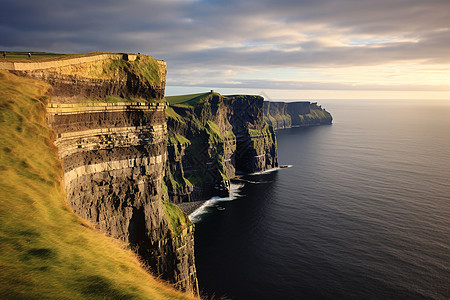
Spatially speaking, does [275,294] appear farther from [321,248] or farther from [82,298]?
[82,298]

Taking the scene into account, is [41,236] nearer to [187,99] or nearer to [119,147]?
[119,147]

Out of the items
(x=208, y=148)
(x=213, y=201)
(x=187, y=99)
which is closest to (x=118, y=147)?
(x=213, y=201)

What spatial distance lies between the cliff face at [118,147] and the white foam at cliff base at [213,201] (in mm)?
51359

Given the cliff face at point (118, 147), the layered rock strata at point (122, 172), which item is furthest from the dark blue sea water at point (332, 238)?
the cliff face at point (118, 147)

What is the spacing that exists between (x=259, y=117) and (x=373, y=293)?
127926mm

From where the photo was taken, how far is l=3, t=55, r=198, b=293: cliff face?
2867 centimetres

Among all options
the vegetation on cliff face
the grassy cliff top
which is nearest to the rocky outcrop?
the vegetation on cliff face

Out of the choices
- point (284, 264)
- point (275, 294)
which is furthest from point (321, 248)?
point (275, 294)

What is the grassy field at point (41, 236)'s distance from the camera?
11.6 meters

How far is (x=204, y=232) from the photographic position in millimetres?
82312

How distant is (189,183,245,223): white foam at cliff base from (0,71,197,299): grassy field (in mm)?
72385

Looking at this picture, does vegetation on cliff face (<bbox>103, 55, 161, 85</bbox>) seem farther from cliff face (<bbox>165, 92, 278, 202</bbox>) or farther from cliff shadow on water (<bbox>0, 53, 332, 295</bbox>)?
cliff face (<bbox>165, 92, 278, 202</bbox>)

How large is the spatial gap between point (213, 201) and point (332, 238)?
168 feet

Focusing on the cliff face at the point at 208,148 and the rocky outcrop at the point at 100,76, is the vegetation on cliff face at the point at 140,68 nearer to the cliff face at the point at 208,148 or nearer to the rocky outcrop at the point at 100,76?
the rocky outcrop at the point at 100,76
